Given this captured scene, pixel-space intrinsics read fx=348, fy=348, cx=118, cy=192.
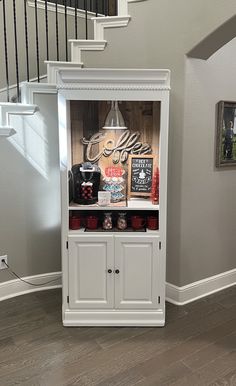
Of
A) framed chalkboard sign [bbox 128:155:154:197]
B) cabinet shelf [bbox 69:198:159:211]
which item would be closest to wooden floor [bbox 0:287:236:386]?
cabinet shelf [bbox 69:198:159:211]

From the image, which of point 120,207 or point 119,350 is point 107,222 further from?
point 119,350

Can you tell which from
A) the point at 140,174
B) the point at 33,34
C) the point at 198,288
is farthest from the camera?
the point at 33,34

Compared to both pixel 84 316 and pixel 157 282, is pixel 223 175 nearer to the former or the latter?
pixel 157 282

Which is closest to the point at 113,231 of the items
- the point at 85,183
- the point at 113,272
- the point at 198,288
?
the point at 113,272

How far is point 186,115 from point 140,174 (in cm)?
58

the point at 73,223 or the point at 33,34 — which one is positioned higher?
the point at 33,34

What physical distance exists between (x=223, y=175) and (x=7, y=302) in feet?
7.13

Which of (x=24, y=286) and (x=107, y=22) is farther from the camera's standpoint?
(x=24, y=286)

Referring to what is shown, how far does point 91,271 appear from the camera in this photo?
2.55 m

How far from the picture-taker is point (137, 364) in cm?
220

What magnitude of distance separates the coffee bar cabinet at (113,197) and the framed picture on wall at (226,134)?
571mm

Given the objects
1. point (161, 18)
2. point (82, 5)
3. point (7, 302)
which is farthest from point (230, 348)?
point (82, 5)

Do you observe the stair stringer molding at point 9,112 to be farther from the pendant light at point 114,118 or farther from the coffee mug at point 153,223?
the coffee mug at point 153,223

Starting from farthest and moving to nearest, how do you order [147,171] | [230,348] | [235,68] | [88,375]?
[235,68], [147,171], [230,348], [88,375]
